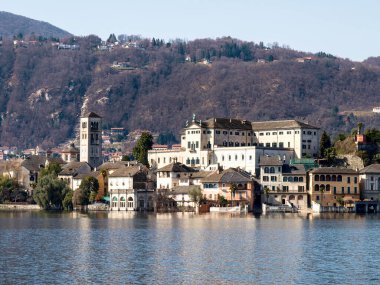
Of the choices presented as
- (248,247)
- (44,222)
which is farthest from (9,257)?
(44,222)

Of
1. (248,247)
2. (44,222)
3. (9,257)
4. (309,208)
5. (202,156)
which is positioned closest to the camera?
(9,257)

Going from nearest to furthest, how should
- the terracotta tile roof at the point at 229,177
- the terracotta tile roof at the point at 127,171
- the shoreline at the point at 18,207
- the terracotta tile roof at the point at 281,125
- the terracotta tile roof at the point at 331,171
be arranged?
the terracotta tile roof at the point at 229,177
the terracotta tile roof at the point at 331,171
the terracotta tile roof at the point at 127,171
the terracotta tile roof at the point at 281,125
the shoreline at the point at 18,207

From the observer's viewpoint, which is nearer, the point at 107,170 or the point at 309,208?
the point at 309,208

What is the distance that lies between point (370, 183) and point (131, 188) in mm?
30938

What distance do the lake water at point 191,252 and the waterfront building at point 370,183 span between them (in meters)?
27.1

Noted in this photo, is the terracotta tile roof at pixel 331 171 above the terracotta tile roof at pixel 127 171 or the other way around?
the other way around

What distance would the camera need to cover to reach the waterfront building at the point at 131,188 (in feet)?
461

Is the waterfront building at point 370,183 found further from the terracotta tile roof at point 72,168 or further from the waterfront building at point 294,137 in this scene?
the terracotta tile roof at point 72,168

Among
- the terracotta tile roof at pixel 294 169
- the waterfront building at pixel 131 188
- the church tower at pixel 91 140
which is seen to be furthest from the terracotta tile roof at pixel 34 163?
the terracotta tile roof at pixel 294 169

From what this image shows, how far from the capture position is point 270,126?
156 m

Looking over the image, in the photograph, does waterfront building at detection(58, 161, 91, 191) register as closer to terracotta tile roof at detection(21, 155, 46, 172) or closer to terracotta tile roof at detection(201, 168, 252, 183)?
terracotta tile roof at detection(21, 155, 46, 172)

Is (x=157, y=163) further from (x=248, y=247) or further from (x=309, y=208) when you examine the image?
(x=248, y=247)

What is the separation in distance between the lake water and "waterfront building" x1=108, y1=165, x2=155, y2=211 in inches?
1183

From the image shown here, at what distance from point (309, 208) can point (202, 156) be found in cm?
2131
